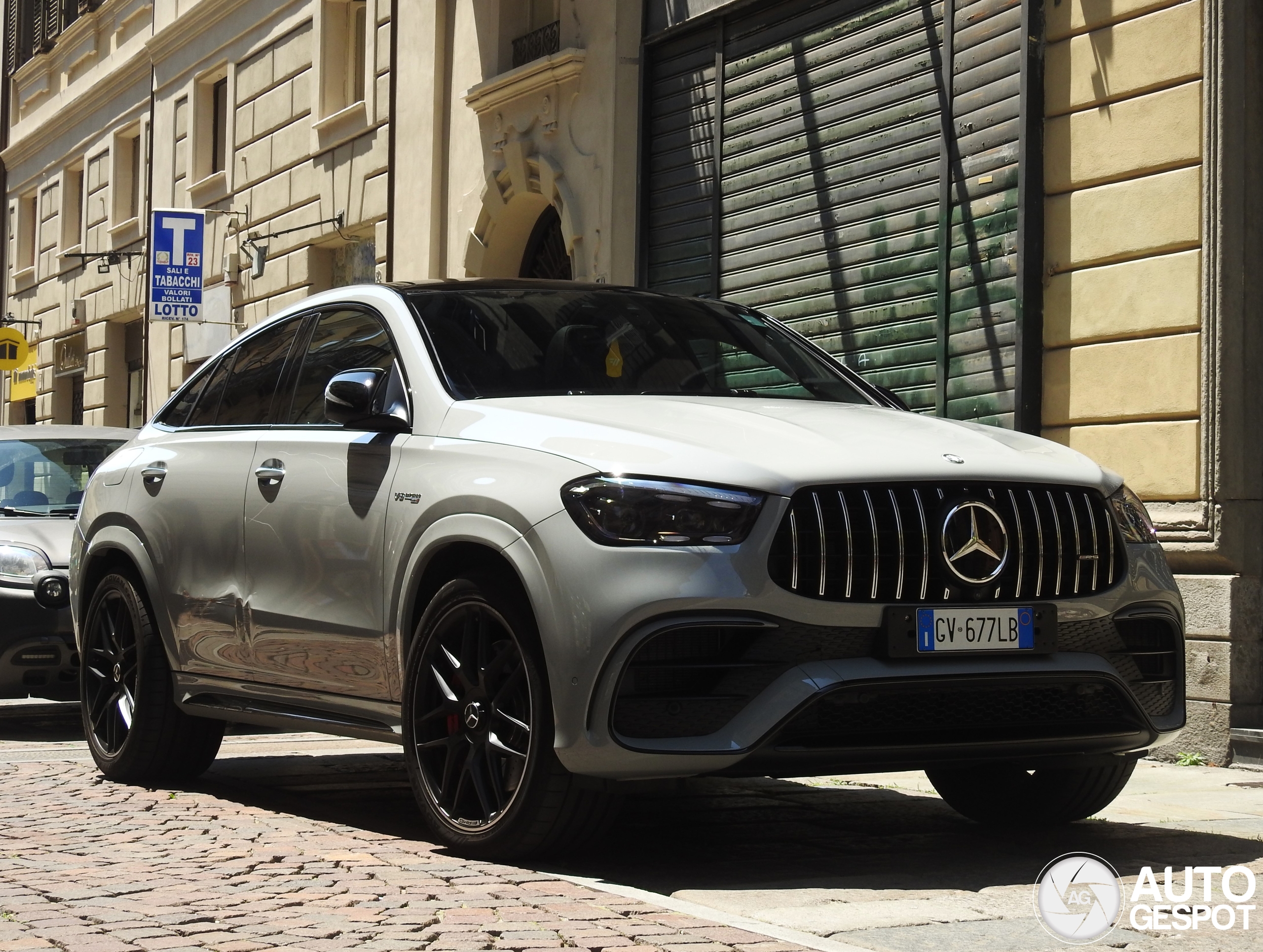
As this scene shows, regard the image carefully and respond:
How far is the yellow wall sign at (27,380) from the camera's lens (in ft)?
101

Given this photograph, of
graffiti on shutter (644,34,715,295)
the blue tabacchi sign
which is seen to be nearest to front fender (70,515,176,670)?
graffiti on shutter (644,34,715,295)

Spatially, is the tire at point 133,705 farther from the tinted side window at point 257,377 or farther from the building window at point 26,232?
the building window at point 26,232

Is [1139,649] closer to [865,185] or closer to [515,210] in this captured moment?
[865,185]

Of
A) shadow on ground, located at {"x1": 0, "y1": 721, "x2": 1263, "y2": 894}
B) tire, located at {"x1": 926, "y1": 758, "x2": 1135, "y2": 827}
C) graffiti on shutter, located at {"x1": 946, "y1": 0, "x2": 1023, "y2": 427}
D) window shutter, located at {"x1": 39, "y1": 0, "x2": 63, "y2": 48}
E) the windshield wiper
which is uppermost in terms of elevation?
window shutter, located at {"x1": 39, "y1": 0, "x2": 63, "y2": 48}

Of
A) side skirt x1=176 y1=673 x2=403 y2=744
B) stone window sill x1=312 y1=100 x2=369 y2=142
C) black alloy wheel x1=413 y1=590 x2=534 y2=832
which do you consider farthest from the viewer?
stone window sill x1=312 y1=100 x2=369 y2=142

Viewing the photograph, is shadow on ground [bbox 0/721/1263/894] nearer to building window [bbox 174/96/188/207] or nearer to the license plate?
the license plate

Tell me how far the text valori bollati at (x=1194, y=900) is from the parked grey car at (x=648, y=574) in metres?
0.39

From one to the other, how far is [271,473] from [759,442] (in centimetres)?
201

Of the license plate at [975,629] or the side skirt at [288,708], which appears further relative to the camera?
the side skirt at [288,708]

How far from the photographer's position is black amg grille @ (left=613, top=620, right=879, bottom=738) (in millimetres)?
4719

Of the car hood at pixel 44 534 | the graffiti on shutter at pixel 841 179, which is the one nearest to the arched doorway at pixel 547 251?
the graffiti on shutter at pixel 841 179

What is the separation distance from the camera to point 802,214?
12.8m

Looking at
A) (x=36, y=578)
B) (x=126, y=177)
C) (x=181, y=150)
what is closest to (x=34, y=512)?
(x=36, y=578)

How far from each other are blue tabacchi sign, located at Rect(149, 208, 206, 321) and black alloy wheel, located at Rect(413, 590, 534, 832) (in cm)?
1683
